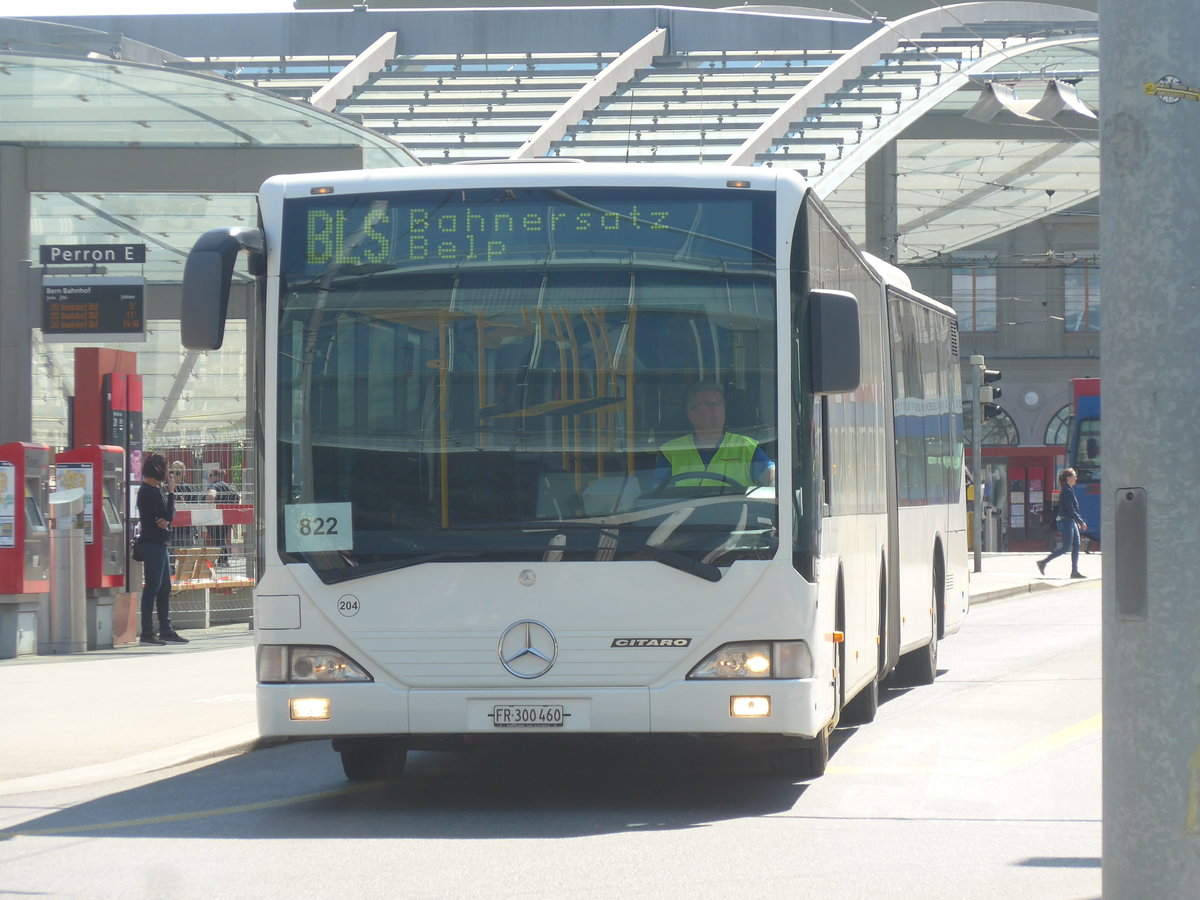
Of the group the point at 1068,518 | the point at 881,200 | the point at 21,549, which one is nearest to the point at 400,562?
the point at 21,549

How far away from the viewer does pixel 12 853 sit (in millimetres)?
7613

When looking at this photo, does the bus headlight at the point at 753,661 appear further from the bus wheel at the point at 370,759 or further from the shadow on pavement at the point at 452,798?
the bus wheel at the point at 370,759

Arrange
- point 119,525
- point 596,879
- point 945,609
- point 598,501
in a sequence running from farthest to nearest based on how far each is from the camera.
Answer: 1. point 119,525
2. point 945,609
3. point 598,501
4. point 596,879

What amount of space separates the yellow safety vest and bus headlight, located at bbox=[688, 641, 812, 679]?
69 centimetres

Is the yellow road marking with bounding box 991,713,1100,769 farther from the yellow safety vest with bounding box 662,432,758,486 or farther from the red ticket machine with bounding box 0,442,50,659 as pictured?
the red ticket machine with bounding box 0,442,50,659

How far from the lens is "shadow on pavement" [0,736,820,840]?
8.03 m

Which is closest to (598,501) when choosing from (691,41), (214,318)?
(214,318)

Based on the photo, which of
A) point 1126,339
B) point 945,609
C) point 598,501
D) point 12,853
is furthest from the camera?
point 945,609

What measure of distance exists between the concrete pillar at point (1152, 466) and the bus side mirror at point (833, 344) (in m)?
3.22

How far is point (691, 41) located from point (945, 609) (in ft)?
129

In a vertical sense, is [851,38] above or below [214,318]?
above

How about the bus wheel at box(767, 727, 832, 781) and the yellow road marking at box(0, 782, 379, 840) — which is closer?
the yellow road marking at box(0, 782, 379, 840)

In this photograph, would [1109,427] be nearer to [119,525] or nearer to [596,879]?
[596,879]

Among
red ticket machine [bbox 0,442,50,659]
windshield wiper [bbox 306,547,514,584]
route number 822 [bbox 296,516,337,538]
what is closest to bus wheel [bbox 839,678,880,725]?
windshield wiper [bbox 306,547,514,584]
